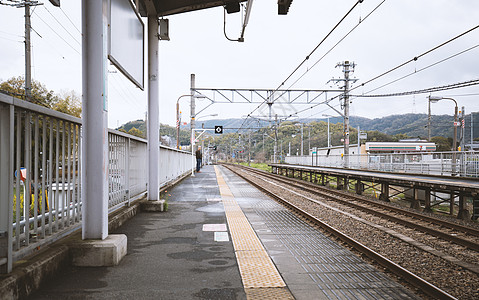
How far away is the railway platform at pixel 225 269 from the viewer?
3320 mm

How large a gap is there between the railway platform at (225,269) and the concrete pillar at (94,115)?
0.63m

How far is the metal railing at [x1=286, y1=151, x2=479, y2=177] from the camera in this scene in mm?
17984

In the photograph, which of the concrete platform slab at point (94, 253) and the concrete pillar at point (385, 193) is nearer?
the concrete platform slab at point (94, 253)

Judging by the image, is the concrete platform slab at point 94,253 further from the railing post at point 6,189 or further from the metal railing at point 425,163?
the metal railing at point 425,163

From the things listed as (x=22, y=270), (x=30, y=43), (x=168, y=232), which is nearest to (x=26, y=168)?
(x=22, y=270)

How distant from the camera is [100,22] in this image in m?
4.11

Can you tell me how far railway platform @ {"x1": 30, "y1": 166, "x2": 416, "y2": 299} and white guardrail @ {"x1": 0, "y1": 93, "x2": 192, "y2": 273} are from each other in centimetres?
54

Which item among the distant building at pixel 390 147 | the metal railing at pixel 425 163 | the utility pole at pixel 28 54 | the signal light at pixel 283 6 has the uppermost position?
the utility pole at pixel 28 54

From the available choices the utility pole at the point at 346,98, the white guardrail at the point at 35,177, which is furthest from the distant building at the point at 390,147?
the white guardrail at the point at 35,177

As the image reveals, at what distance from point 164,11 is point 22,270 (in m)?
6.56

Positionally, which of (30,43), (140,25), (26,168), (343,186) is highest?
(30,43)

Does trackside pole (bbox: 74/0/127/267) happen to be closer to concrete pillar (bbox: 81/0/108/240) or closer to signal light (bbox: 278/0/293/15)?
concrete pillar (bbox: 81/0/108/240)

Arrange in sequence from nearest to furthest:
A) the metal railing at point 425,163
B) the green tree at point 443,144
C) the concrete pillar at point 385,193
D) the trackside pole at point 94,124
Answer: the trackside pole at point 94,124 → the concrete pillar at point 385,193 → the metal railing at point 425,163 → the green tree at point 443,144

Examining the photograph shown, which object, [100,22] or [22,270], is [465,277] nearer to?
[22,270]
